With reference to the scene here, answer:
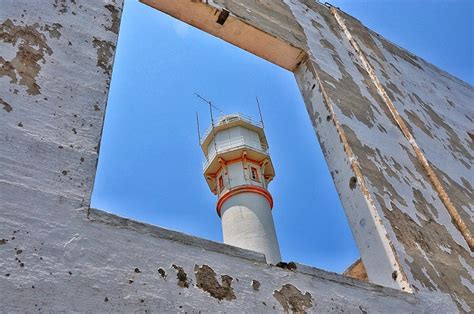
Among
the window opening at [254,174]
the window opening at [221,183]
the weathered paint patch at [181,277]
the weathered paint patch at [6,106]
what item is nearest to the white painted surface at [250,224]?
the window opening at [254,174]

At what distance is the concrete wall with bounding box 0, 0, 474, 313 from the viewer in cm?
186

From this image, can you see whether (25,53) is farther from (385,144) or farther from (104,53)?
(385,144)

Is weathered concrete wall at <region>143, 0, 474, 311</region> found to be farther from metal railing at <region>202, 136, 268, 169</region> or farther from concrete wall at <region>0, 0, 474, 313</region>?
metal railing at <region>202, 136, 268, 169</region>

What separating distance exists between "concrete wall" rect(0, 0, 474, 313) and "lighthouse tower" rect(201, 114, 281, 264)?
9.36 meters

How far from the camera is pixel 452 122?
566 centimetres

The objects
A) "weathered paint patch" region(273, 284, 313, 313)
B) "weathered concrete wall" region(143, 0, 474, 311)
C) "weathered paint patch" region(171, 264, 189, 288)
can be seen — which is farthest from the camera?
"weathered concrete wall" region(143, 0, 474, 311)

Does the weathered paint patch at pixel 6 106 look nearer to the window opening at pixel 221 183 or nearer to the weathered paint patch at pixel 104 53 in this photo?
the weathered paint patch at pixel 104 53

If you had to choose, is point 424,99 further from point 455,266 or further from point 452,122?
point 455,266

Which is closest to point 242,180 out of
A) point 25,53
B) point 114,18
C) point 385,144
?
point 385,144

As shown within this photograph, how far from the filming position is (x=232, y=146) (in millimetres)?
17578

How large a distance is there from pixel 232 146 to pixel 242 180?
1.89 meters

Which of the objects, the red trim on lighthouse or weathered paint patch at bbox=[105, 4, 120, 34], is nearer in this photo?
weathered paint patch at bbox=[105, 4, 120, 34]

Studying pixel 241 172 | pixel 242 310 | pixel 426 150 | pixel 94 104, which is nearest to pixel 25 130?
pixel 94 104

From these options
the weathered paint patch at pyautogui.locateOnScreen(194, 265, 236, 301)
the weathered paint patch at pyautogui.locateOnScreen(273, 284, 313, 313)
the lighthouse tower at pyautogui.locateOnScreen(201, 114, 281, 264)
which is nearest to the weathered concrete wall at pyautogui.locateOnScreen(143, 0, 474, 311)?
the weathered paint patch at pyautogui.locateOnScreen(273, 284, 313, 313)
